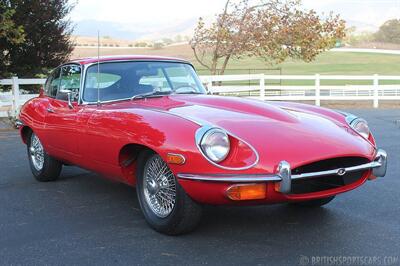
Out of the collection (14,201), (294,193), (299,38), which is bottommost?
(14,201)

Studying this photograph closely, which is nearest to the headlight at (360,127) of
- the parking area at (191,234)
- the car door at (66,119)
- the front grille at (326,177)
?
the front grille at (326,177)

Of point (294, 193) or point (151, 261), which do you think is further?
point (294, 193)

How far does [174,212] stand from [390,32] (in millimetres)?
127369

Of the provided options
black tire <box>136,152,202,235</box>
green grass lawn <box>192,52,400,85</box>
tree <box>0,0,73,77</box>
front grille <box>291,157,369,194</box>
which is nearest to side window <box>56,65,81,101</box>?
black tire <box>136,152,202,235</box>

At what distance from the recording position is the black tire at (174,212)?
13.5 feet

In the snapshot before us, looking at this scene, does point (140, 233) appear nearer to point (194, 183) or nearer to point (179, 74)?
point (194, 183)

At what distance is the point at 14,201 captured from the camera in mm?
5539

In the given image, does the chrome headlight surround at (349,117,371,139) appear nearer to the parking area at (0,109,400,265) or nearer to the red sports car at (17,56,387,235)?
the red sports car at (17,56,387,235)

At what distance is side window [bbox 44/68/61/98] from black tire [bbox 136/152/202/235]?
2216mm

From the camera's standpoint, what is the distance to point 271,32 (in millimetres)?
21453

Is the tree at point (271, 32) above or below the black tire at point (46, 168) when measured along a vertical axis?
above

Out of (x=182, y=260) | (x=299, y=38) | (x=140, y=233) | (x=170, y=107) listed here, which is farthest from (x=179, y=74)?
(x=299, y=38)

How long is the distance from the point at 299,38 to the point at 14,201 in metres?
17.5

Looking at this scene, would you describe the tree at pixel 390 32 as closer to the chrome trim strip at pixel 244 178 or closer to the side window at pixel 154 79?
the side window at pixel 154 79
